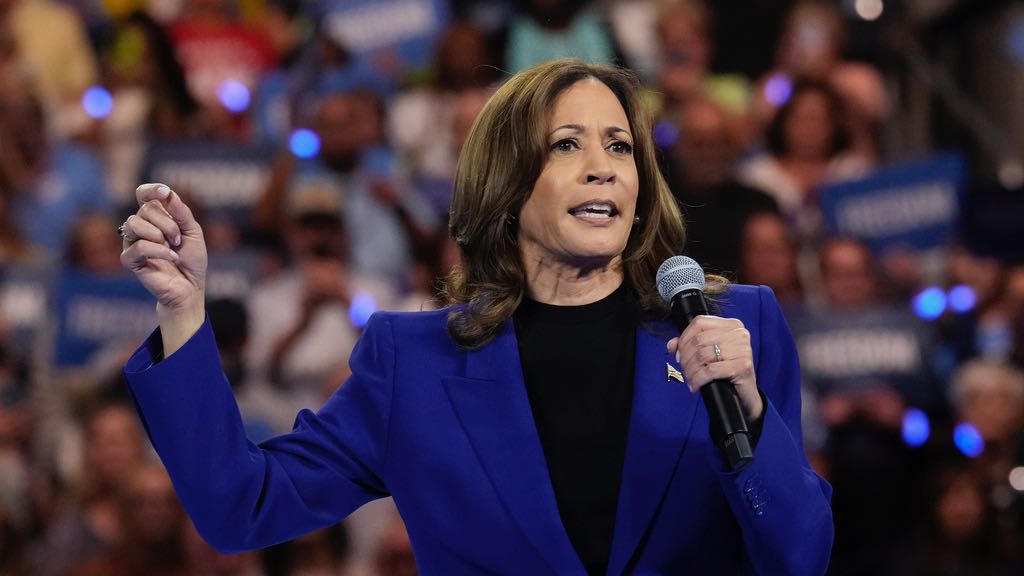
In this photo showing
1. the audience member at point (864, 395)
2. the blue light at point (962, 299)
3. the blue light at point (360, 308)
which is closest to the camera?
the audience member at point (864, 395)

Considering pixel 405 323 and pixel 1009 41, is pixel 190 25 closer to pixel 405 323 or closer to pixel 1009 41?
pixel 1009 41

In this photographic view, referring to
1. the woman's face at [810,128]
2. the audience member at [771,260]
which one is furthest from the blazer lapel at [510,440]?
the woman's face at [810,128]

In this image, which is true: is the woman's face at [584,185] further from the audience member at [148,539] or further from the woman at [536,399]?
the audience member at [148,539]

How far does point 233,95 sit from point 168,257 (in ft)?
12.3

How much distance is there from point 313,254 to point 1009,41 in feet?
9.68

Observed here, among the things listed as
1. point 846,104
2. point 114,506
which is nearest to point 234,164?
point 114,506

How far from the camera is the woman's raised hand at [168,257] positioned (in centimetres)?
174

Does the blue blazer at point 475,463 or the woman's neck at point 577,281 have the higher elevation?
the woman's neck at point 577,281

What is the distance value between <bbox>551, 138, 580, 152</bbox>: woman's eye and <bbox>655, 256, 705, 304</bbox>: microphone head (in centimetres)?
32

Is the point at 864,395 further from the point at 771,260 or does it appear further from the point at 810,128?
the point at 810,128

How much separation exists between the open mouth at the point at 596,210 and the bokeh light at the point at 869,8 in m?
3.96

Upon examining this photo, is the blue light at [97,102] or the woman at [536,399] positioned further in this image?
the blue light at [97,102]

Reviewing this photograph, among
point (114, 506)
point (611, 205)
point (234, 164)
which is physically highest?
point (234, 164)

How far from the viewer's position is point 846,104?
5.09m
